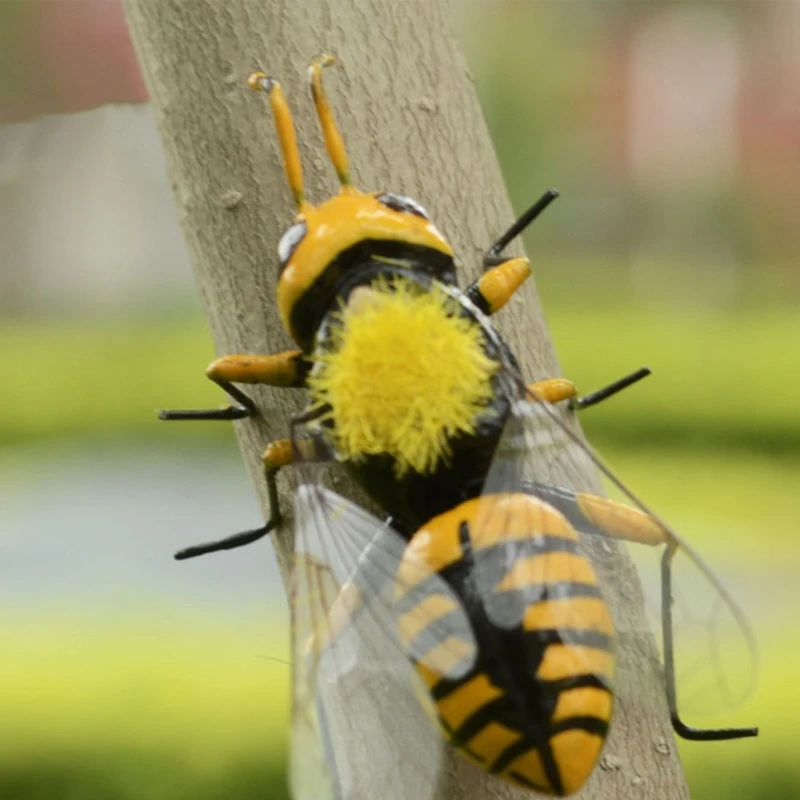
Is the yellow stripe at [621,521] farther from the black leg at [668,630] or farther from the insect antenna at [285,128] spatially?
the insect antenna at [285,128]

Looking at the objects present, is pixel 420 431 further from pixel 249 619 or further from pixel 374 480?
pixel 249 619

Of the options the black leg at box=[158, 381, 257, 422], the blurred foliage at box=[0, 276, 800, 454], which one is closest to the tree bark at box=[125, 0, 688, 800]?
the black leg at box=[158, 381, 257, 422]

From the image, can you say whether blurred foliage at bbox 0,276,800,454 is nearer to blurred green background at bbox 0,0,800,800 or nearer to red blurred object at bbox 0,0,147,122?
blurred green background at bbox 0,0,800,800

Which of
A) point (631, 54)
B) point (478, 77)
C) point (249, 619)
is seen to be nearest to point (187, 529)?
point (249, 619)


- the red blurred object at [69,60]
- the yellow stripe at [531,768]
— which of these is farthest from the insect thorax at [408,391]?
the red blurred object at [69,60]

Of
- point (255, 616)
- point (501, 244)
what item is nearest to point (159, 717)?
point (255, 616)
